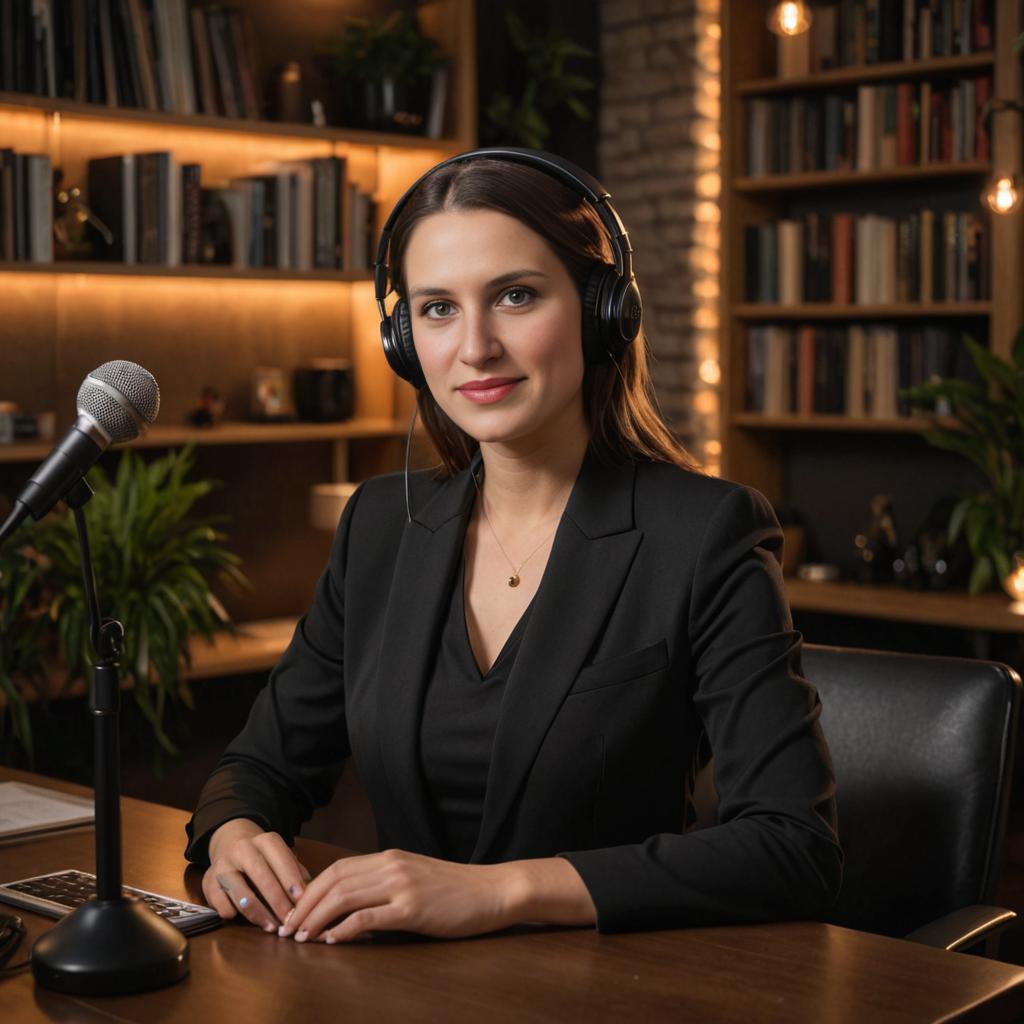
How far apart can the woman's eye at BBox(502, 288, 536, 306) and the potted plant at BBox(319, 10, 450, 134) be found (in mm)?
3244

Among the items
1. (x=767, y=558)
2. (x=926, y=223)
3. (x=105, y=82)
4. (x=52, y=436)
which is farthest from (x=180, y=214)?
(x=767, y=558)

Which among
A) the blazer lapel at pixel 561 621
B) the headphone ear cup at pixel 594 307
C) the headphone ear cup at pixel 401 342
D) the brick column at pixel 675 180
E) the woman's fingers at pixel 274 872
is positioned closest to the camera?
the woman's fingers at pixel 274 872

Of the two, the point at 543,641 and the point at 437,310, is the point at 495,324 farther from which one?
the point at 543,641

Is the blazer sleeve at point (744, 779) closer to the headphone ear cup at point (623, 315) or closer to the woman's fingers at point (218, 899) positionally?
the headphone ear cup at point (623, 315)

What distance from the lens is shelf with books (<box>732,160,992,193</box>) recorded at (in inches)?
184

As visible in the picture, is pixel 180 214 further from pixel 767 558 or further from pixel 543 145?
Answer: pixel 767 558

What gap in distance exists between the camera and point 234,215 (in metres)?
4.40

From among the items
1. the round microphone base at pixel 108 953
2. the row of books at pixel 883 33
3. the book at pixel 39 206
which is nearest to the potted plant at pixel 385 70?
the book at pixel 39 206

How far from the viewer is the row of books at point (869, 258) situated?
4723 mm

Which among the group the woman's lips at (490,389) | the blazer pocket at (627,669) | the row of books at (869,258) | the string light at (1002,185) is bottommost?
the blazer pocket at (627,669)

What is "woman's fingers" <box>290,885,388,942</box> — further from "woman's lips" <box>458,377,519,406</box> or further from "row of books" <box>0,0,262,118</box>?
"row of books" <box>0,0,262,118</box>

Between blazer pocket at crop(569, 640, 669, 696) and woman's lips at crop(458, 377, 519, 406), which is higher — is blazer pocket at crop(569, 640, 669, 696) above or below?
below

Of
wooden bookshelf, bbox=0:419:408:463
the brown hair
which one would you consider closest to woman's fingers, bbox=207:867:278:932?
the brown hair

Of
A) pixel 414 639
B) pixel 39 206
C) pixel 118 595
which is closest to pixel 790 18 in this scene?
pixel 39 206
